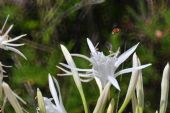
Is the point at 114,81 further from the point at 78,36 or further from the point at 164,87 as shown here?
the point at 78,36

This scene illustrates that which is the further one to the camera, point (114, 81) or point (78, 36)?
point (78, 36)

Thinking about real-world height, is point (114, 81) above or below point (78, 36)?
above

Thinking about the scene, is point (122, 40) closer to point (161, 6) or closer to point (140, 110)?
point (161, 6)

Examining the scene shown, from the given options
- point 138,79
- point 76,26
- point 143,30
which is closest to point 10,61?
point 76,26

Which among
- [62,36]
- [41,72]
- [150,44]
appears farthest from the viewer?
[62,36]

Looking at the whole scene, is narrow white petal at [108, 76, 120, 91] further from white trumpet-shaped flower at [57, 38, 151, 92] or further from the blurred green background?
the blurred green background

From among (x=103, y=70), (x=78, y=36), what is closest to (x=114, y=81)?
(x=103, y=70)

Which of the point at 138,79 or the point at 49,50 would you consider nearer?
the point at 138,79

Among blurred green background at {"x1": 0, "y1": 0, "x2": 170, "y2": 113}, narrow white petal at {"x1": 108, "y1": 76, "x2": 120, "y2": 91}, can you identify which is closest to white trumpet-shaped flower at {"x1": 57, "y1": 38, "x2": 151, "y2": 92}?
narrow white petal at {"x1": 108, "y1": 76, "x2": 120, "y2": 91}
